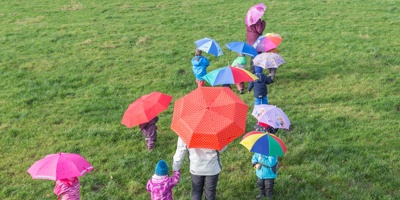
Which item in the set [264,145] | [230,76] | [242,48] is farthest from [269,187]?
[242,48]

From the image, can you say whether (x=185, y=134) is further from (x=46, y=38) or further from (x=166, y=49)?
(x=46, y=38)

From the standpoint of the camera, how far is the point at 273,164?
22.0ft

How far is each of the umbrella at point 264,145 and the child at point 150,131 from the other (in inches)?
119

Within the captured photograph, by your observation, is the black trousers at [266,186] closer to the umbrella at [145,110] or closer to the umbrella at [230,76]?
the umbrella at [145,110]

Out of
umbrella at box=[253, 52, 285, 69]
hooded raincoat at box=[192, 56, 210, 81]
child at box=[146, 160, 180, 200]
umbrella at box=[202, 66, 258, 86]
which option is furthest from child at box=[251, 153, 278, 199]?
hooded raincoat at box=[192, 56, 210, 81]

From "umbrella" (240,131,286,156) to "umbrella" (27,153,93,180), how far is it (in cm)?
243

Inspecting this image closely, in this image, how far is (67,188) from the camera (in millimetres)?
6332

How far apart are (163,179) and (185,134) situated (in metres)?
0.82

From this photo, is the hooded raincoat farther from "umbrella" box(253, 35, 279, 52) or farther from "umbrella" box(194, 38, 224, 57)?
"umbrella" box(253, 35, 279, 52)

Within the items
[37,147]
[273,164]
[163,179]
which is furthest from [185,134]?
[37,147]

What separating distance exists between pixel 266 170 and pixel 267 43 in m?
5.82

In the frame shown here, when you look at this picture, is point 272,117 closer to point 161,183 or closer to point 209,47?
point 161,183

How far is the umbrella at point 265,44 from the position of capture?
11.8m

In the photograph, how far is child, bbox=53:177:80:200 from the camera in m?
6.29
